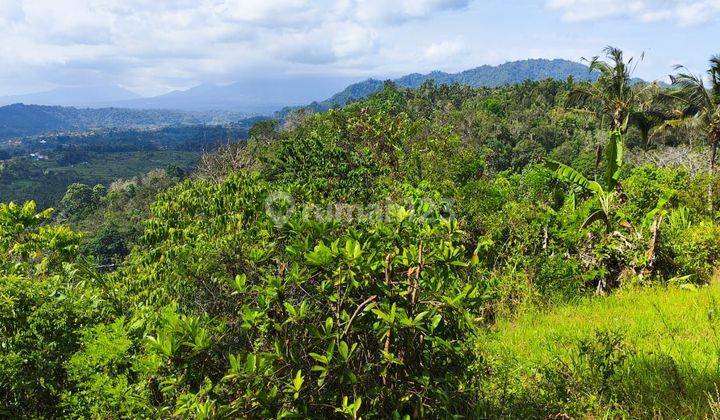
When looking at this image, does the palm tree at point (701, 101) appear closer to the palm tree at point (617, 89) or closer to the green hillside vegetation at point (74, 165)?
the palm tree at point (617, 89)

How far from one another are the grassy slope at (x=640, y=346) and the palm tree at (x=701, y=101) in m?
13.0

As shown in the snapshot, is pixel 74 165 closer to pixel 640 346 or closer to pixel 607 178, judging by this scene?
pixel 607 178

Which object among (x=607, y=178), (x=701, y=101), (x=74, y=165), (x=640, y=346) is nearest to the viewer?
(x=640, y=346)

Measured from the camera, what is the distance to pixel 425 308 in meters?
2.40

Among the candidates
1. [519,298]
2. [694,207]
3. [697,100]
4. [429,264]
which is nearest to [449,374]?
[429,264]

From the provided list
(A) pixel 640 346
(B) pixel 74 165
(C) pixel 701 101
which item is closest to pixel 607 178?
(A) pixel 640 346

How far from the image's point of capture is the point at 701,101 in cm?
1736

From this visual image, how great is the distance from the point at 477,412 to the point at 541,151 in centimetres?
4769

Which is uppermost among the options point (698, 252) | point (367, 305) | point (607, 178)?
point (367, 305)

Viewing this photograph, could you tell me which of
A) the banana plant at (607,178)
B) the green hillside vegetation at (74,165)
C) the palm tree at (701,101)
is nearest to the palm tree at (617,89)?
the palm tree at (701,101)

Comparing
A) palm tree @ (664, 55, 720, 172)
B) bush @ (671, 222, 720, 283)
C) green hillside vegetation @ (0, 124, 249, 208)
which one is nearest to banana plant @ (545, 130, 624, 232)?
bush @ (671, 222, 720, 283)

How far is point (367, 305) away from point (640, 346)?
11.9 feet

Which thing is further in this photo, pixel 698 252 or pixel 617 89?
pixel 617 89

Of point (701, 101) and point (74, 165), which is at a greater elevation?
point (701, 101)
